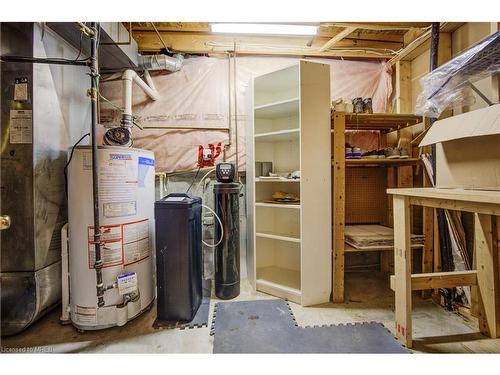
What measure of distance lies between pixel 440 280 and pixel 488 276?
0.99 ft

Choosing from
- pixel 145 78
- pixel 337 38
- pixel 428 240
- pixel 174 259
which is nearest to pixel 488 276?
pixel 428 240

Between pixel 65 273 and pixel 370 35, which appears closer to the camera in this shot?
pixel 65 273

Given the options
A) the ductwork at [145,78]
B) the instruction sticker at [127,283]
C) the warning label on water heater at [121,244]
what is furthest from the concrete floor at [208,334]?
the ductwork at [145,78]

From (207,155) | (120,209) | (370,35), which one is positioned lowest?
(120,209)

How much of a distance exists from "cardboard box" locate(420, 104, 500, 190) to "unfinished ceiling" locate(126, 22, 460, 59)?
152cm

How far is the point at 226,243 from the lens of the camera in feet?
6.75

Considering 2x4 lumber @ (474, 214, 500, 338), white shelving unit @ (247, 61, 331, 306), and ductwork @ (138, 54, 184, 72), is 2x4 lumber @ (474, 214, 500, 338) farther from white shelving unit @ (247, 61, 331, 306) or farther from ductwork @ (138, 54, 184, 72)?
ductwork @ (138, 54, 184, 72)

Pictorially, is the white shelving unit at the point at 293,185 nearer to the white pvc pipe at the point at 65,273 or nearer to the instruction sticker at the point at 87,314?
the instruction sticker at the point at 87,314

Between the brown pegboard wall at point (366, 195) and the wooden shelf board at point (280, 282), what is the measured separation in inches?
35.2

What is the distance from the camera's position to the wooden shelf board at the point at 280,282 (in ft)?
6.63

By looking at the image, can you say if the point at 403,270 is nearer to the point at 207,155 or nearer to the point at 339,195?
the point at 339,195

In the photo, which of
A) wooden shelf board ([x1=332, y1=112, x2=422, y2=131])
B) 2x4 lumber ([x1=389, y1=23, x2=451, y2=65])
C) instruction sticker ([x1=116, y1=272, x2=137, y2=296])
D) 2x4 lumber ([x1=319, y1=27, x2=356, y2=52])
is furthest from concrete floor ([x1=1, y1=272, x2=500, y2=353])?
2x4 lumber ([x1=319, y1=27, x2=356, y2=52])
